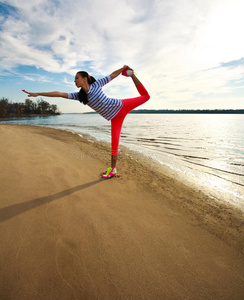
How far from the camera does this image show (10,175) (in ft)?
8.90

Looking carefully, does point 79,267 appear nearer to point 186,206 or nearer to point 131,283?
point 131,283

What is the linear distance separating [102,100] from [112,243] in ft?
7.65

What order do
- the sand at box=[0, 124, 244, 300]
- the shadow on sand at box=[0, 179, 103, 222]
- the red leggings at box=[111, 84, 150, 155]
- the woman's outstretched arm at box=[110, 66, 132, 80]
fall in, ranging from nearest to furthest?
the sand at box=[0, 124, 244, 300], the shadow on sand at box=[0, 179, 103, 222], the woman's outstretched arm at box=[110, 66, 132, 80], the red leggings at box=[111, 84, 150, 155]

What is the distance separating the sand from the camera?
3.89ft

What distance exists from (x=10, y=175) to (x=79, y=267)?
2325mm

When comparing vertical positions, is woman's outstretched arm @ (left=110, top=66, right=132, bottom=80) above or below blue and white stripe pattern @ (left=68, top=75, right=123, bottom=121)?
above

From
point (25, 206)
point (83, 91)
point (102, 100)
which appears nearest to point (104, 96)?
point (102, 100)

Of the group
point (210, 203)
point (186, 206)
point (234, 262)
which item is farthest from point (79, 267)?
point (210, 203)

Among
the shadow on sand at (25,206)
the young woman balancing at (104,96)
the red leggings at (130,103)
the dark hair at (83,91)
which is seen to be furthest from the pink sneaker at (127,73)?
the shadow on sand at (25,206)

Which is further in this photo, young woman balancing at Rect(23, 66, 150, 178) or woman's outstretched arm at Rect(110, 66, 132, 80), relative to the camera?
woman's outstretched arm at Rect(110, 66, 132, 80)

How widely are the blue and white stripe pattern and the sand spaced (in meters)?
1.55

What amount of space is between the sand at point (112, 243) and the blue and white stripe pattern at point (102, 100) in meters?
1.55

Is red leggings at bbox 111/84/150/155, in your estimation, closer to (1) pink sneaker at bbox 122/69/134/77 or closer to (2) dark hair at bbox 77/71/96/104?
(1) pink sneaker at bbox 122/69/134/77

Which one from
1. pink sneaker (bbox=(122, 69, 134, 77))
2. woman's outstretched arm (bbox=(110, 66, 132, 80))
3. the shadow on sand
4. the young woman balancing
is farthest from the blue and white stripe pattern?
the shadow on sand
